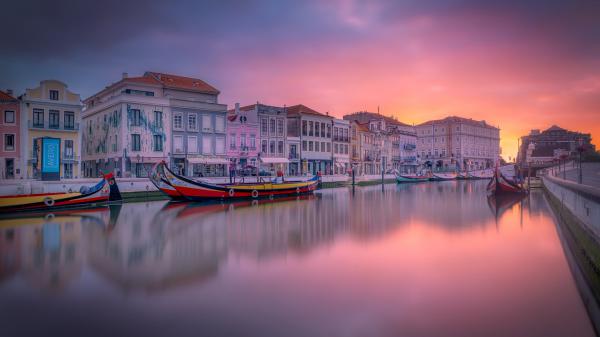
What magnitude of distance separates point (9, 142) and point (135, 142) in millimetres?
8154

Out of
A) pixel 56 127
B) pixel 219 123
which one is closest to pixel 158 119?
pixel 219 123

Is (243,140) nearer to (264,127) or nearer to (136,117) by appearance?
(264,127)

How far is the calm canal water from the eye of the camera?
5.66m

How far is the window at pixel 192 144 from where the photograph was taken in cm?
3415

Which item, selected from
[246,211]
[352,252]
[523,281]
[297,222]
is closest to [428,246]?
[352,252]

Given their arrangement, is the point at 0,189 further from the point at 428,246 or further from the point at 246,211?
the point at 428,246

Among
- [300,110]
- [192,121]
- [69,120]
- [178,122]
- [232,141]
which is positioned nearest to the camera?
[69,120]

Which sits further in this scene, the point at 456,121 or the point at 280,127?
the point at 456,121

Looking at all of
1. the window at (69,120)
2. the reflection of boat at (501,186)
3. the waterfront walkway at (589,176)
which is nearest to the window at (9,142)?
the window at (69,120)

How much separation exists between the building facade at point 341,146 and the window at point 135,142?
25.4m

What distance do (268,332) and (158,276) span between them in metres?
3.64

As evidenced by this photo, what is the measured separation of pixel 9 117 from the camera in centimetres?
2798

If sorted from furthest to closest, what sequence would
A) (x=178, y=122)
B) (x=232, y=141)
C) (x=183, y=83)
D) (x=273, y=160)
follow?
(x=273, y=160), (x=232, y=141), (x=183, y=83), (x=178, y=122)

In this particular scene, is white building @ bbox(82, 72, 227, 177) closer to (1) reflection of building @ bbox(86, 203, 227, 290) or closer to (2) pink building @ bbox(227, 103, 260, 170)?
(2) pink building @ bbox(227, 103, 260, 170)
